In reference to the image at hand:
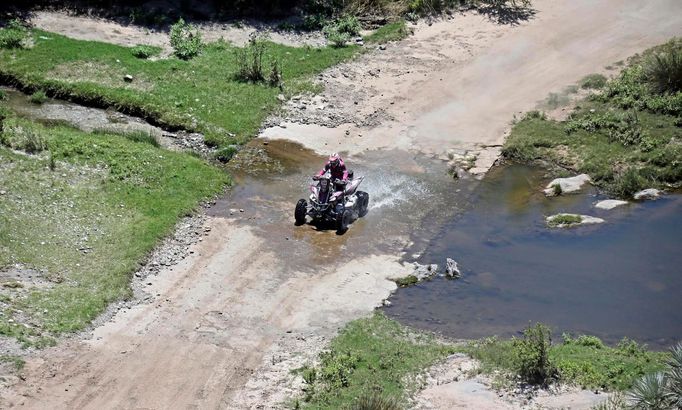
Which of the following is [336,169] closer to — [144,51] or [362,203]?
[362,203]

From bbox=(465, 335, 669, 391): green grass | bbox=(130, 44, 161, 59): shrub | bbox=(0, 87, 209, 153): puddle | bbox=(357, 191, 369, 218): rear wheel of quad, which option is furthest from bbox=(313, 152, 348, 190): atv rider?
bbox=(130, 44, 161, 59): shrub

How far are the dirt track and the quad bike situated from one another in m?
0.45

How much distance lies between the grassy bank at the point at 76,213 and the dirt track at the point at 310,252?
0.98 metres

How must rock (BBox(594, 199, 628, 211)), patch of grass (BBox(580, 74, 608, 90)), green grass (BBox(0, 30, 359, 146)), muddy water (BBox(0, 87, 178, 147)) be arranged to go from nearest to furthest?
rock (BBox(594, 199, 628, 211)), muddy water (BBox(0, 87, 178, 147)), green grass (BBox(0, 30, 359, 146)), patch of grass (BBox(580, 74, 608, 90))

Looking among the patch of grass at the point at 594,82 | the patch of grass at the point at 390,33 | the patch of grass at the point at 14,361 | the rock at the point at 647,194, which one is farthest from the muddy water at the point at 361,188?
the patch of grass at the point at 390,33

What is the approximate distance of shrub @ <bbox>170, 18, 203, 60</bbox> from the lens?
132 ft

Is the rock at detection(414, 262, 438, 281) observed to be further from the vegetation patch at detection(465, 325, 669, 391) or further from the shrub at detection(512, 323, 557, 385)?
the shrub at detection(512, 323, 557, 385)

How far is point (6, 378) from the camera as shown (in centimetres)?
2206

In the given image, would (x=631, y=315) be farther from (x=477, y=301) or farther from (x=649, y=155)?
(x=649, y=155)

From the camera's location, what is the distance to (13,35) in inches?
1567

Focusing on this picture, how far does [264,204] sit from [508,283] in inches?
320

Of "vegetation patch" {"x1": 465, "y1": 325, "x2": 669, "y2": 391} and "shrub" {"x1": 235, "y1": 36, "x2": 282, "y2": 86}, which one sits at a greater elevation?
"shrub" {"x1": 235, "y1": 36, "x2": 282, "y2": 86}

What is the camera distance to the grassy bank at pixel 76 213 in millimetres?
24969

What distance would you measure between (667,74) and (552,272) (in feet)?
42.0
